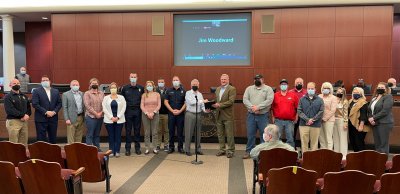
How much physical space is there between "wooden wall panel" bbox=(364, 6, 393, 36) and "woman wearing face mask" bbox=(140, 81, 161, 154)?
7.39 meters

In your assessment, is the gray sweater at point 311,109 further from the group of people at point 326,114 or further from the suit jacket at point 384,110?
the suit jacket at point 384,110

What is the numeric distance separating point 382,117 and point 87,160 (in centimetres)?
485

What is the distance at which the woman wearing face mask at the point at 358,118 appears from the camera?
6.26 meters

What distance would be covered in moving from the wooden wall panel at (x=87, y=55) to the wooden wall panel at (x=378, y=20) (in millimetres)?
8710

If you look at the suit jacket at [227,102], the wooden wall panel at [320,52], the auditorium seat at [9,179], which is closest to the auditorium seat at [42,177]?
the auditorium seat at [9,179]

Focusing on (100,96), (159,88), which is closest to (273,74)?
(159,88)

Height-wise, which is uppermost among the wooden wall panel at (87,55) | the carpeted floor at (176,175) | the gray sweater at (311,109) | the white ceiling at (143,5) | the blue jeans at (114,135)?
the white ceiling at (143,5)

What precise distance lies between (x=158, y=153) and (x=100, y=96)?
1646mm

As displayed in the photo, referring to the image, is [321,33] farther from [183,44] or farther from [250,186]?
[250,186]

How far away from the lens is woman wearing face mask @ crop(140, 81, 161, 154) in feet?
23.3

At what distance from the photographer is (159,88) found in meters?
7.69

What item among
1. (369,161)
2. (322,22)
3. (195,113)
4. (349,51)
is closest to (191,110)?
(195,113)

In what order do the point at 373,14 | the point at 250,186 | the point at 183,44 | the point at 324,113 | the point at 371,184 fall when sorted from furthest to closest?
1. the point at 183,44
2. the point at 373,14
3. the point at 324,113
4. the point at 250,186
5. the point at 371,184

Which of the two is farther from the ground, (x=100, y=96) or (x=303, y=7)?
(x=303, y=7)
